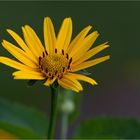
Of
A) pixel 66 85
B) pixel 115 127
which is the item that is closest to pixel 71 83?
pixel 66 85

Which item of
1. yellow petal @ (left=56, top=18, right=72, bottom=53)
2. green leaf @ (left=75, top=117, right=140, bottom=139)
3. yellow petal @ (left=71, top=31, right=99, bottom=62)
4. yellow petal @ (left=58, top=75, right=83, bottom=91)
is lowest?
yellow petal @ (left=58, top=75, right=83, bottom=91)

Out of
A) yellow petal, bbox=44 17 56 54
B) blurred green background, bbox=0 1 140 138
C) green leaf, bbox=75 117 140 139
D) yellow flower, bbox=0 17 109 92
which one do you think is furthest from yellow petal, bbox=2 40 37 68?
blurred green background, bbox=0 1 140 138

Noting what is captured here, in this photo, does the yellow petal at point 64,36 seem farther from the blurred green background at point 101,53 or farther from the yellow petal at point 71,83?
the blurred green background at point 101,53

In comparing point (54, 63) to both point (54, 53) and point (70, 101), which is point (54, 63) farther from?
point (70, 101)

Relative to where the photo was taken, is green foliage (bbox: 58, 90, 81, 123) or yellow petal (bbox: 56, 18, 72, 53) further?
green foliage (bbox: 58, 90, 81, 123)

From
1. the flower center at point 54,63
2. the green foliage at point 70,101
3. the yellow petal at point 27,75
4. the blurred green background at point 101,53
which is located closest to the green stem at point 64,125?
the green foliage at point 70,101

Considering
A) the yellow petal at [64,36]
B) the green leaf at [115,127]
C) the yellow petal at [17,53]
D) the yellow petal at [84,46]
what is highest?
the yellow petal at [64,36]

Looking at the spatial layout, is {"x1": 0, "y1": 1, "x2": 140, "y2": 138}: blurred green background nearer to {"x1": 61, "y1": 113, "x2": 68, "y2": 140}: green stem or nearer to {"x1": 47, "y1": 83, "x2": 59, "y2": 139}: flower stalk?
{"x1": 61, "y1": 113, "x2": 68, "y2": 140}: green stem
